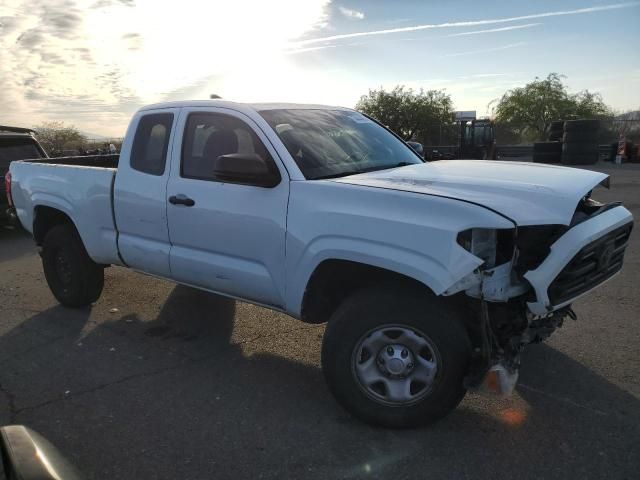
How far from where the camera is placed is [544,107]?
54.2 meters

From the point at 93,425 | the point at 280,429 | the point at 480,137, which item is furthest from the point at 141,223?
the point at 480,137

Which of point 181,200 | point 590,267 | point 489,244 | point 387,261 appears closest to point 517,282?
point 489,244

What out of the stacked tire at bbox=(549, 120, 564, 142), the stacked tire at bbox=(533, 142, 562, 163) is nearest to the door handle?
the stacked tire at bbox=(533, 142, 562, 163)

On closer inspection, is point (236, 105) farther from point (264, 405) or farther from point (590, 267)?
point (590, 267)

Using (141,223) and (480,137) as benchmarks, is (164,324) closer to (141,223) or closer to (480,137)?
(141,223)

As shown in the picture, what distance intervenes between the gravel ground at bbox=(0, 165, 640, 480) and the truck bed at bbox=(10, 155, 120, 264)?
845 millimetres

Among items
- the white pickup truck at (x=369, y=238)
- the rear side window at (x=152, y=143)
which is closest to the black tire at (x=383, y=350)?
→ the white pickup truck at (x=369, y=238)

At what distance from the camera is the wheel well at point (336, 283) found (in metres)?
3.03

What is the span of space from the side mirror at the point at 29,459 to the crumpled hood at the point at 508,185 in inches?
81.0

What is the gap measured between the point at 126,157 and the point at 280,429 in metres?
2.68

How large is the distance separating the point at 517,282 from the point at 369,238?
83cm

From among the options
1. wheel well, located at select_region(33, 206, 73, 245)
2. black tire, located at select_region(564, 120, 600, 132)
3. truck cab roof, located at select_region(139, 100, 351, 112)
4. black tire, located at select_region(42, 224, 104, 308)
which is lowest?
black tire, located at select_region(42, 224, 104, 308)

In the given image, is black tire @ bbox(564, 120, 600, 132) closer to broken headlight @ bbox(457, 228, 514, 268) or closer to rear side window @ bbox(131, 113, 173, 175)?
rear side window @ bbox(131, 113, 173, 175)

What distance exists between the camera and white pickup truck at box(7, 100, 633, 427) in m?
2.73
